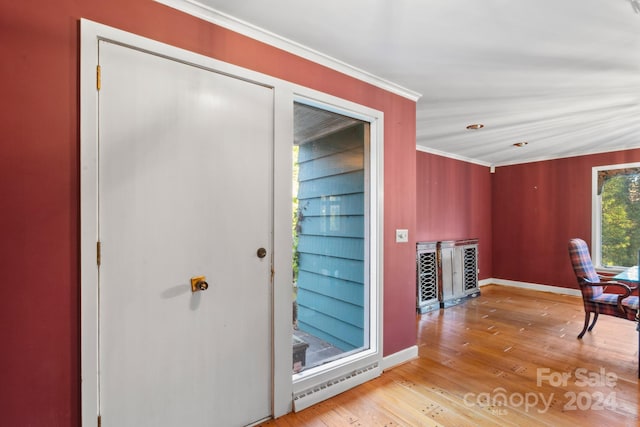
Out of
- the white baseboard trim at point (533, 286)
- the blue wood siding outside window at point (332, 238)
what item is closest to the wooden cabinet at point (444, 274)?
the white baseboard trim at point (533, 286)

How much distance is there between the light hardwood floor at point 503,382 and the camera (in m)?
1.94

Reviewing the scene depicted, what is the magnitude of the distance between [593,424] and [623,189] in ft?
13.9

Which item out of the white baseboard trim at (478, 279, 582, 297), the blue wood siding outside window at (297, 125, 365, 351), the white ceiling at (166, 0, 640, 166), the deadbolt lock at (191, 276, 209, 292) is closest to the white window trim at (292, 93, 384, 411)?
the blue wood siding outside window at (297, 125, 365, 351)

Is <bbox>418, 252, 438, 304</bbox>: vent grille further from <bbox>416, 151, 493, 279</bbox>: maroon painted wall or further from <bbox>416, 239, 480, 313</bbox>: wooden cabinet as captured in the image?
<bbox>416, 151, 493, 279</bbox>: maroon painted wall

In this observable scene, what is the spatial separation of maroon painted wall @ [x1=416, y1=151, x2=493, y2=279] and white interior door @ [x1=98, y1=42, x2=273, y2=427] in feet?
11.1

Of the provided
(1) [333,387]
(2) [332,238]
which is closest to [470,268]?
(2) [332,238]

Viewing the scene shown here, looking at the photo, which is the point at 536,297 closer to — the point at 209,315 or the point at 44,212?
the point at 209,315

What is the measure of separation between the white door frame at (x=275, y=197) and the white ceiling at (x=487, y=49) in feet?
1.04

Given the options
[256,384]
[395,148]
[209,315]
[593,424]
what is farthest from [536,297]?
[209,315]

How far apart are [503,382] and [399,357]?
2.54ft

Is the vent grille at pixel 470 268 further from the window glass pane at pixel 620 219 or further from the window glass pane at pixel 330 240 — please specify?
the window glass pane at pixel 330 240

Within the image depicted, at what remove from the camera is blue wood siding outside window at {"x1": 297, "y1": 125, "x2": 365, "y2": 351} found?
280cm

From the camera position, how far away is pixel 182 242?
1.61 m

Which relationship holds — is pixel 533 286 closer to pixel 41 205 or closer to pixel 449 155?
pixel 449 155
